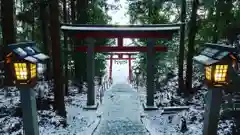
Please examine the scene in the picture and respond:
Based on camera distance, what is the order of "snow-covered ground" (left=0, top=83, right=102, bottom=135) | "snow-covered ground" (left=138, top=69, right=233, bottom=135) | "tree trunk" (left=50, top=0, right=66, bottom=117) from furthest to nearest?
"tree trunk" (left=50, top=0, right=66, bottom=117) → "snow-covered ground" (left=138, top=69, right=233, bottom=135) → "snow-covered ground" (left=0, top=83, right=102, bottom=135)

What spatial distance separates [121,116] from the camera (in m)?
13.6

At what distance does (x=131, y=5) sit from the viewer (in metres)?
26.5

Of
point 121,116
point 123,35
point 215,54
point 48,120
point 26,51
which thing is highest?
point 123,35

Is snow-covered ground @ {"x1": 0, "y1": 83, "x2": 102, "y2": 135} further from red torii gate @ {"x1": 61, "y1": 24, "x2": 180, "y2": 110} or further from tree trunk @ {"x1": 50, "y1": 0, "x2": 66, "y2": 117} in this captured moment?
red torii gate @ {"x1": 61, "y1": 24, "x2": 180, "y2": 110}

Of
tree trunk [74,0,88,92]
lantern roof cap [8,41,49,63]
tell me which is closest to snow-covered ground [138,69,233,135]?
tree trunk [74,0,88,92]

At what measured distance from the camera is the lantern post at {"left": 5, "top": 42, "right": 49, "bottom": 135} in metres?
6.37

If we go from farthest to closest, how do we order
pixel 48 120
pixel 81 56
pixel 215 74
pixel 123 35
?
pixel 81 56 → pixel 123 35 → pixel 48 120 → pixel 215 74

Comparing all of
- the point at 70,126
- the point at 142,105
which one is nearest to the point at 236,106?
the point at 142,105

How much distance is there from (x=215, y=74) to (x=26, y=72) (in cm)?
471

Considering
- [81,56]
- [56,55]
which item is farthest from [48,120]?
[81,56]

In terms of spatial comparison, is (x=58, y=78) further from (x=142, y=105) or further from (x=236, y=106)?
(x=236, y=106)

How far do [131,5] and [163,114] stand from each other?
1556 cm

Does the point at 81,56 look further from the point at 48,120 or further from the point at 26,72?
the point at 26,72

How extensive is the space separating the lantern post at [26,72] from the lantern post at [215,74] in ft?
14.4
